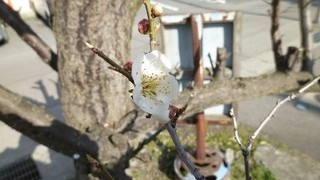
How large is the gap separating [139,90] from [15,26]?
2.43 metres

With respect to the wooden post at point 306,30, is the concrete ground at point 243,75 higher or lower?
lower

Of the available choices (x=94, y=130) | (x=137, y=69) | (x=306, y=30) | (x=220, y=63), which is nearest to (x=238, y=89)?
(x=220, y=63)

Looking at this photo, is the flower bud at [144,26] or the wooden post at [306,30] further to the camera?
the wooden post at [306,30]

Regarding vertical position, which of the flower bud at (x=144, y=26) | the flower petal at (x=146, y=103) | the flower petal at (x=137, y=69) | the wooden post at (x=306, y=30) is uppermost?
the flower bud at (x=144, y=26)

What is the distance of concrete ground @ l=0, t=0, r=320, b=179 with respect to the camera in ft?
17.2

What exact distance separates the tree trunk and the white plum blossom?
1.55 m

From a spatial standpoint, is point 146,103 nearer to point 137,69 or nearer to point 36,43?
point 137,69

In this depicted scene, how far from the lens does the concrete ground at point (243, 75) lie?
17.2ft

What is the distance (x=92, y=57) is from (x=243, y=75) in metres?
5.27

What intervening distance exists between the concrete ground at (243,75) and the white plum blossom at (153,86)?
448 centimetres

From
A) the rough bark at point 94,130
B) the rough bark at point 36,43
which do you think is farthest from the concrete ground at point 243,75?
the rough bark at point 94,130

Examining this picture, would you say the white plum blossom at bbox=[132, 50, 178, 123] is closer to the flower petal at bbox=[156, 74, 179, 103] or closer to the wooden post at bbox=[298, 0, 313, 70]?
the flower petal at bbox=[156, 74, 179, 103]

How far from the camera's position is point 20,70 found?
8.95 meters

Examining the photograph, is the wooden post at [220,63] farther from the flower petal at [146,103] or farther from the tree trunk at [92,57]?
the flower petal at [146,103]
